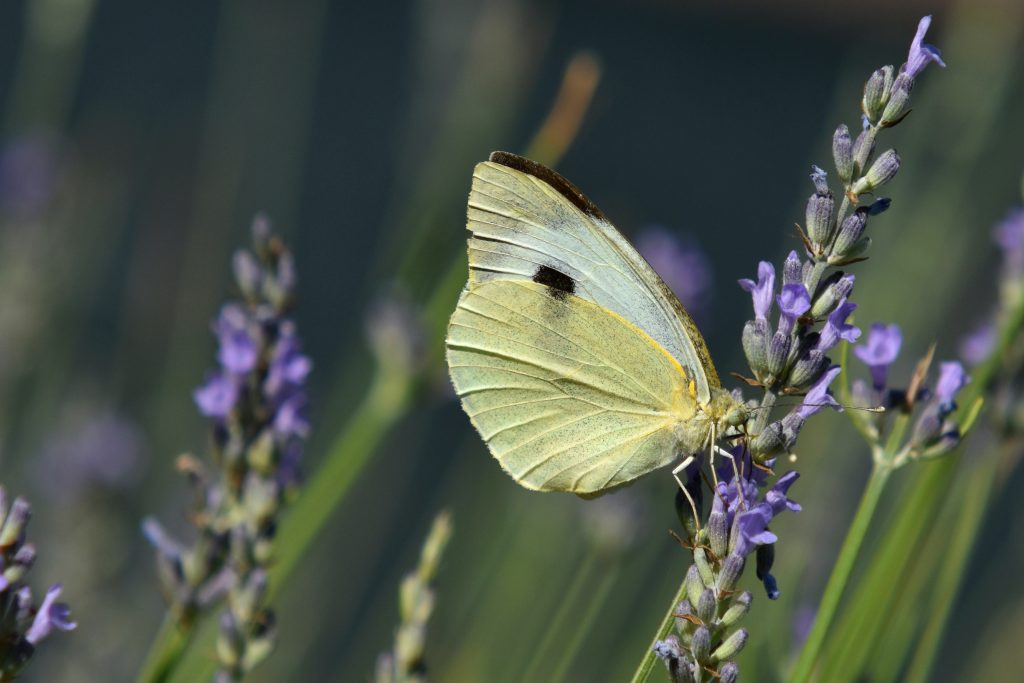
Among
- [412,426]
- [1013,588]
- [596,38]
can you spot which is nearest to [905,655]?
[1013,588]

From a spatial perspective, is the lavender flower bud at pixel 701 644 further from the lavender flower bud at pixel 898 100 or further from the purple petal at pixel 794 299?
the lavender flower bud at pixel 898 100

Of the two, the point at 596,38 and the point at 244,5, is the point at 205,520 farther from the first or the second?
the point at 596,38

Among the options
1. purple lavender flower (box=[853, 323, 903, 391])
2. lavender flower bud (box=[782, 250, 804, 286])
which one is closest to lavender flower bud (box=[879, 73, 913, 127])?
lavender flower bud (box=[782, 250, 804, 286])

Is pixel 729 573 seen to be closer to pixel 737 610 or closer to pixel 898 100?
pixel 737 610

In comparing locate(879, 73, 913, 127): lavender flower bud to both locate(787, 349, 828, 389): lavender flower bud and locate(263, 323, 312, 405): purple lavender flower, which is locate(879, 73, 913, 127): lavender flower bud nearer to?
locate(787, 349, 828, 389): lavender flower bud

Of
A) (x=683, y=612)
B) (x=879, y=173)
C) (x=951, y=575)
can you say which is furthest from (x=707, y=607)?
(x=951, y=575)

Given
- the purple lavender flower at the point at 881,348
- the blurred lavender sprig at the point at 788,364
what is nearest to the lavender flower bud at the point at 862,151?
the blurred lavender sprig at the point at 788,364
